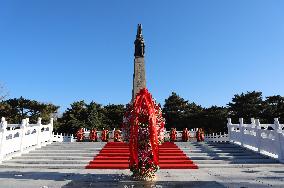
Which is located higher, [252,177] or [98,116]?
[98,116]

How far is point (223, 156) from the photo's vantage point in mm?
13297

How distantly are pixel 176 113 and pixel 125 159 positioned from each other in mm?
45276

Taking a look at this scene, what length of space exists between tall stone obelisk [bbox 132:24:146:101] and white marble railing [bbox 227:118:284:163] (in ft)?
64.3

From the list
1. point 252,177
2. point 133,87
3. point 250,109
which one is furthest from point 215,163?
point 250,109

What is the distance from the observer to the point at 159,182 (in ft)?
25.9

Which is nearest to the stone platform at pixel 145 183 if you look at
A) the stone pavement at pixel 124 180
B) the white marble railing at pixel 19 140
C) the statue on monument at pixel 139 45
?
the stone pavement at pixel 124 180

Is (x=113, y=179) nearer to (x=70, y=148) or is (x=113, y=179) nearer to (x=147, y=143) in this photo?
(x=147, y=143)

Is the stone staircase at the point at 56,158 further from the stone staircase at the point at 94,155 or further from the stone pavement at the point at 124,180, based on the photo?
the stone pavement at the point at 124,180

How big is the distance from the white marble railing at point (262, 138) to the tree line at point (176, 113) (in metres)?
34.9

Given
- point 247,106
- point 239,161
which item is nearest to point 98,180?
point 239,161

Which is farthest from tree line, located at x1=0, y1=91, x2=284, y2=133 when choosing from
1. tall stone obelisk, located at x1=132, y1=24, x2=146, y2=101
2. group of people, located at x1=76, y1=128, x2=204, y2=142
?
group of people, located at x1=76, y1=128, x2=204, y2=142

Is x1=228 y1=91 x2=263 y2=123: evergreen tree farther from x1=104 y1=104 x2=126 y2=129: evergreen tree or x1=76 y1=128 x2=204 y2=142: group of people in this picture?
x1=76 y1=128 x2=204 y2=142: group of people

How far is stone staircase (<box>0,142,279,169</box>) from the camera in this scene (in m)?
11.7

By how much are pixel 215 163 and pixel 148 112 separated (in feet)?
17.4
